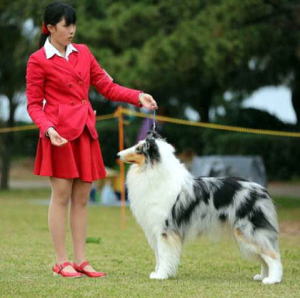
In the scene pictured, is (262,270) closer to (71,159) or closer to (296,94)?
(71,159)

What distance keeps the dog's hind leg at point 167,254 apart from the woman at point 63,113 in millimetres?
572

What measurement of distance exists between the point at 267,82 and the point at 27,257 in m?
18.2

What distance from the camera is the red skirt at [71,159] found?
6.46 metres

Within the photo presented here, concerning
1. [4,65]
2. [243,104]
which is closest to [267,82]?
[243,104]

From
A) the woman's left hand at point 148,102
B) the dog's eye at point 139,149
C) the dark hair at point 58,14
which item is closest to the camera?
the dark hair at point 58,14

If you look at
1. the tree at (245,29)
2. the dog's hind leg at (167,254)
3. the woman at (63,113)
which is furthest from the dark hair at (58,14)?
the tree at (245,29)

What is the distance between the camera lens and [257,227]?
6672mm

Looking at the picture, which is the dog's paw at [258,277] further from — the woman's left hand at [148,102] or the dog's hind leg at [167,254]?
the woman's left hand at [148,102]

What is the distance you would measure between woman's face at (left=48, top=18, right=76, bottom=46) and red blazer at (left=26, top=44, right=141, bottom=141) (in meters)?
0.14

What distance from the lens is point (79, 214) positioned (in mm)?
6715

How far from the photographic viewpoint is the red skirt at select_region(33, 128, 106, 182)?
21.2ft

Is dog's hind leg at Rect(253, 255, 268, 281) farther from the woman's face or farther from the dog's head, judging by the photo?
the woman's face

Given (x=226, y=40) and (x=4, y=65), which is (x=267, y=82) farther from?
(x=226, y=40)

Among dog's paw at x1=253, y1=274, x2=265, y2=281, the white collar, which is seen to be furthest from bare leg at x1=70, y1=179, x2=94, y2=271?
dog's paw at x1=253, y1=274, x2=265, y2=281
